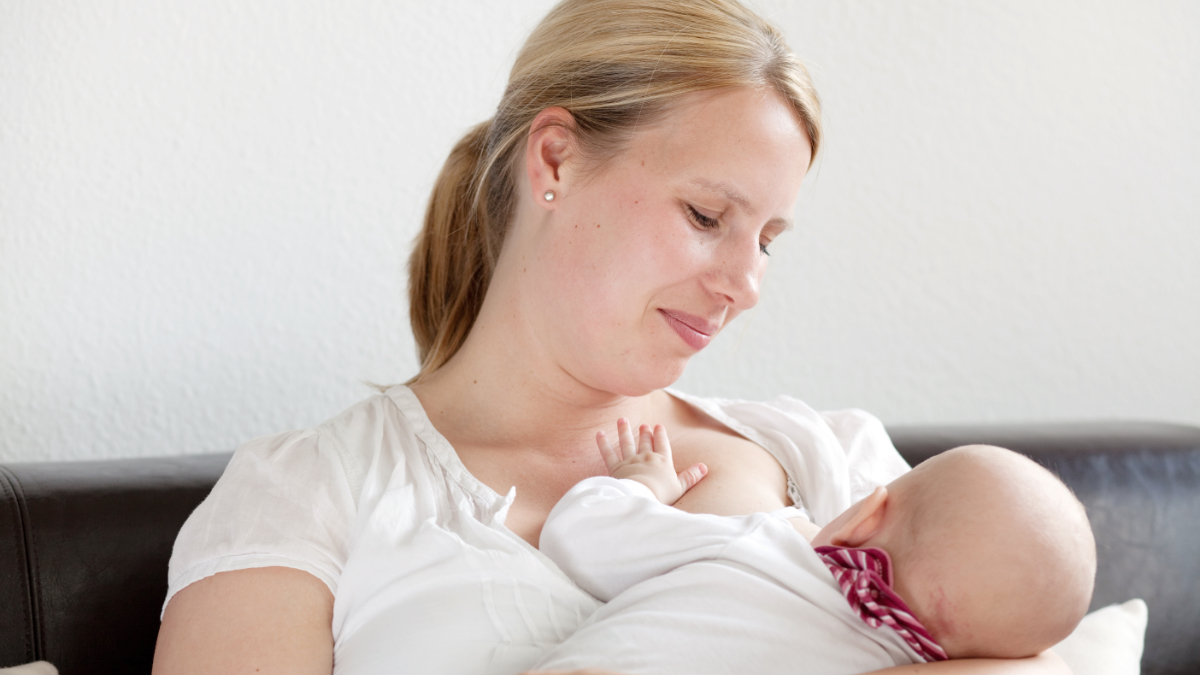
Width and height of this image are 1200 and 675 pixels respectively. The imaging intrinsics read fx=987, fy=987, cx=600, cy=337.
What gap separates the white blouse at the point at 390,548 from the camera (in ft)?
3.77

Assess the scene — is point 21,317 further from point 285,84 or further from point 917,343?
point 917,343

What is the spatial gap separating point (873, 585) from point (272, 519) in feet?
2.36

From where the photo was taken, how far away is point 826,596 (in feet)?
3.57

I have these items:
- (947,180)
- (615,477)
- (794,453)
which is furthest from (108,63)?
(947,180)

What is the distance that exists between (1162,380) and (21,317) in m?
2.70

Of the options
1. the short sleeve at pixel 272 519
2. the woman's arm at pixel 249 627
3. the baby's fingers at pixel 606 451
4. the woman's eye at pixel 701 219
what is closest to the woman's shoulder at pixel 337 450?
the short sleeve at pixel 272 519

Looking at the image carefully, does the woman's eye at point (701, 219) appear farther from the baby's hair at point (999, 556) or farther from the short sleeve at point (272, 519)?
the short sleeve at point (272, 519)

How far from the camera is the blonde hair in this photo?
1396 millimetres

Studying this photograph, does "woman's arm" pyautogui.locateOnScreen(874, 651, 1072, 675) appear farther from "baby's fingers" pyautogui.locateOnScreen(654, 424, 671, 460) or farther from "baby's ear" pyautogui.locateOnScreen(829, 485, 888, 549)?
"baby's fingers" pyautogui.locateOnScreen(654, 424, 671, 460)

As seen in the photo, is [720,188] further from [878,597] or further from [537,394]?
[878,597]

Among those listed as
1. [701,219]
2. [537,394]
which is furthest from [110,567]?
[701,219]

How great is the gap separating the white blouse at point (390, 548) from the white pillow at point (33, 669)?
0.22m

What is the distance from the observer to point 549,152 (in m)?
1.47

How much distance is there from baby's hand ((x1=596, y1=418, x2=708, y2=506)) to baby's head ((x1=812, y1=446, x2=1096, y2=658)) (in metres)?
0.32
